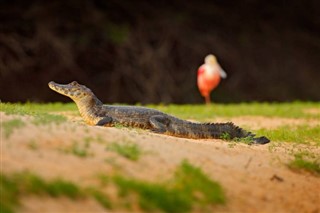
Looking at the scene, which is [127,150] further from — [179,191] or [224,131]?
[224,131]

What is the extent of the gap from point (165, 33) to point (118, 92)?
92.3 inches

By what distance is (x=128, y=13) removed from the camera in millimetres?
24250

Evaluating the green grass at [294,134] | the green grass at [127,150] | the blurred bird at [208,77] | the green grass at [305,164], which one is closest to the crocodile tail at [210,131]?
the green grass at [294,134]

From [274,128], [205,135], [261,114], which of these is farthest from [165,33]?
[205,135]

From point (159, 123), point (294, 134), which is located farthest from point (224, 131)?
point (294, 134)

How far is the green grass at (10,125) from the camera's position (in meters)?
7.77

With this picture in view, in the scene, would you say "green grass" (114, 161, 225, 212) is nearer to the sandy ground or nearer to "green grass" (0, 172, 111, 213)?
the sandy ground

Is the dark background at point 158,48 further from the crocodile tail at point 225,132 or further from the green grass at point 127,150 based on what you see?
the green grass at point 127,150

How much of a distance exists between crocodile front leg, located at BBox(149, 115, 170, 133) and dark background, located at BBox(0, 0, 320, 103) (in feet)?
33.6

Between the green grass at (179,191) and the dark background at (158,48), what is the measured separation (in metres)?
13.5

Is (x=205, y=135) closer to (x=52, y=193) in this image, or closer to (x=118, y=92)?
(x=52, y=193)

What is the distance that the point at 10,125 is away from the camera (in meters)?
7.98

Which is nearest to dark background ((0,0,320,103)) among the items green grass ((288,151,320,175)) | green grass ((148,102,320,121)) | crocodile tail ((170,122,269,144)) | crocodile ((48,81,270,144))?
green grass ((148,102,320,121))

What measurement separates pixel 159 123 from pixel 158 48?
43.9 ft
